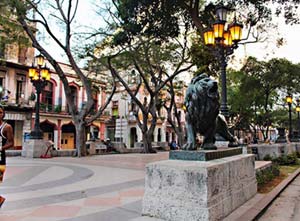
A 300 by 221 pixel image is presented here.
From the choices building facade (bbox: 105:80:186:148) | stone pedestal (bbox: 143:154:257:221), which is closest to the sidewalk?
stone pedestal (bbox: 143:154:257:221)

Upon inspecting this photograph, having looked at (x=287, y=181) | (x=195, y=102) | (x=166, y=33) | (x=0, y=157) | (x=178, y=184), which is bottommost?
(x=287, y=181)

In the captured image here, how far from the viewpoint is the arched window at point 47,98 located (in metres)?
28.0

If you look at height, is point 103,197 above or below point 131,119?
below

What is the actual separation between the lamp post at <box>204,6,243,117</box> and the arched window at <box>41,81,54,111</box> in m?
23.6

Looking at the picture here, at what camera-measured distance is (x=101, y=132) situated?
116 feet

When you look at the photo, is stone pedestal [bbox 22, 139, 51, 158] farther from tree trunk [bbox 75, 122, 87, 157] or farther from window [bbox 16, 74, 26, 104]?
window [bbox 16, 74, 26, 104]

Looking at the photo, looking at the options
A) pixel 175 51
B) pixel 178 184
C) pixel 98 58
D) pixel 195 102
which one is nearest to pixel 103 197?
pixel 178 184

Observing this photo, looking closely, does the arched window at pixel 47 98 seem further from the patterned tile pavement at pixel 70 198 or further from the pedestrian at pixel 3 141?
the pedestrian at pixel 3 141

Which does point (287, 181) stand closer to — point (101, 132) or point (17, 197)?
point (17, 197)

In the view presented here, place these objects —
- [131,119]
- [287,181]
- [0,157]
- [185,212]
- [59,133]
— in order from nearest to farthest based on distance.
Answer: [185,212]
[0,157]
[287,181]
[59,133]
[131,119]

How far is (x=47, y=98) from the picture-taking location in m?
28.8

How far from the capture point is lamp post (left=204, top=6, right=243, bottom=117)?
24.9 ft

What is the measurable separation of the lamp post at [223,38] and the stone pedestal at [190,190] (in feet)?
11.6

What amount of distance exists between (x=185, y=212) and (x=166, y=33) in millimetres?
9716
